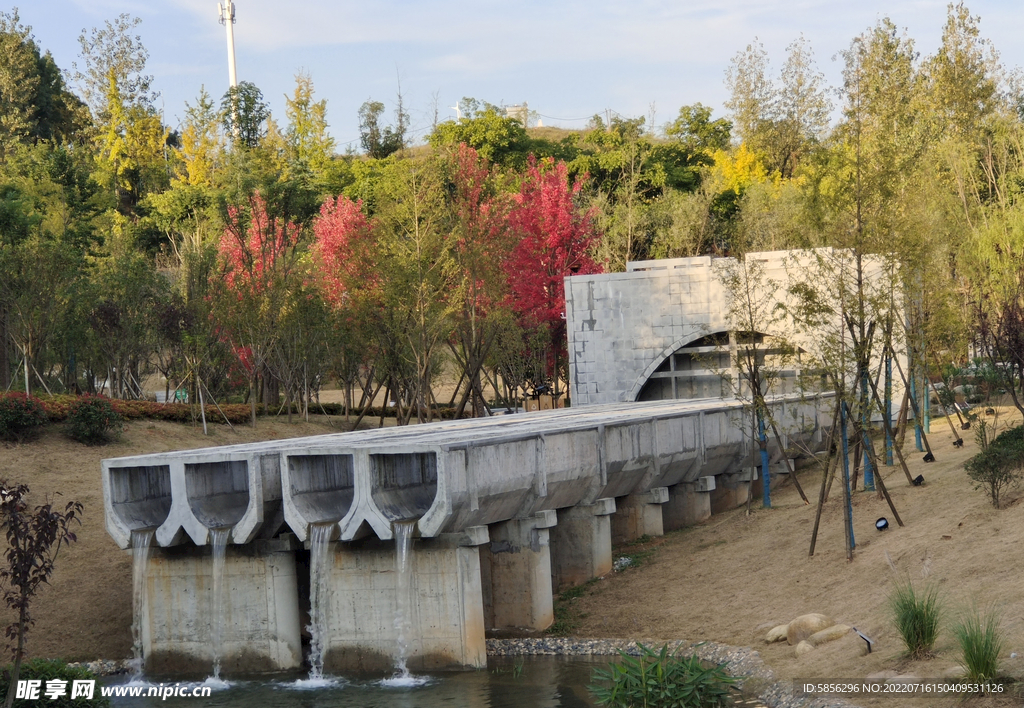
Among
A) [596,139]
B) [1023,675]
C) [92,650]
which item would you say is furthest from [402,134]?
[1023,675]

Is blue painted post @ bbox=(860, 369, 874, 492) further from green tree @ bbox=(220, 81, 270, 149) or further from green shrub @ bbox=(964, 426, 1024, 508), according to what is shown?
green tree @ bbox=(220, 81, 270, 149)

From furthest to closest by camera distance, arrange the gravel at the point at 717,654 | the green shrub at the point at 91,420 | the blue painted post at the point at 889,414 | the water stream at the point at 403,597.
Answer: the green shrub at the point at 91,420
the blue painted post at the point at 889,414
the water stream at the point at 403,597
the gravel at the point at 717,654

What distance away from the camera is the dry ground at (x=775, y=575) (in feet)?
45.6

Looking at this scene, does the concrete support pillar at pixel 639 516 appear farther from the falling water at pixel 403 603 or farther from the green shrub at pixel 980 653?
the green shrub at pixel 980 653

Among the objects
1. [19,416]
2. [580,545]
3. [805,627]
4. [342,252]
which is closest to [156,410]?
[19,416]

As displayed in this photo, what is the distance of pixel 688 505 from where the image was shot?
24.2m

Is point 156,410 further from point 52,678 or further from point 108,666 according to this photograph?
point 52,678

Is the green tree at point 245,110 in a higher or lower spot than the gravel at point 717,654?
higher

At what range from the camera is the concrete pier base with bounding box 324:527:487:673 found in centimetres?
1608

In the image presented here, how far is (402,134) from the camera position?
6994 cm

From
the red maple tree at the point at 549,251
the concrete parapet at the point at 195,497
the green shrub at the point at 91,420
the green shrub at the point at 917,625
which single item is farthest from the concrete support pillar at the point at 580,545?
the red maple tree at the point at 549,251

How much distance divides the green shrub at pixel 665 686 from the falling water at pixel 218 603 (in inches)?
266

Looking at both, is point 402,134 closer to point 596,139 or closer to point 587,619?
point 596,139

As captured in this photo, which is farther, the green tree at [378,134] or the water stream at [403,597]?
the green tree at [378,134]
